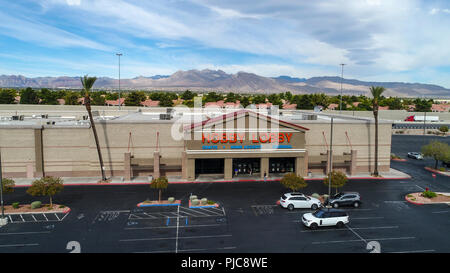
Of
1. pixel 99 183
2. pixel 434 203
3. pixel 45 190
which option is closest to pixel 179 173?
pixel 99 183

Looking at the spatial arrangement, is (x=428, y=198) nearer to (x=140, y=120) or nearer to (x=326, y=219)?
(x=326, y=219)

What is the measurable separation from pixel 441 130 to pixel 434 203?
3200 inches

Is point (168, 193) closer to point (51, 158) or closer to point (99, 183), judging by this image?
point (99, 183)

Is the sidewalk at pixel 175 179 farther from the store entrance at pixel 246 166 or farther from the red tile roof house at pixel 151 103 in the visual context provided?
the red tile roof house at pixel 151 103

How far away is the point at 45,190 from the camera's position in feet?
106

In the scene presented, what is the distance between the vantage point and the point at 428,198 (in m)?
37.2

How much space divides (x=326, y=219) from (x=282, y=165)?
2064cm

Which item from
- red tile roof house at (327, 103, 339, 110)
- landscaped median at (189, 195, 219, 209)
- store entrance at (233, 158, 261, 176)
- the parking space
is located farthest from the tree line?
the parking space

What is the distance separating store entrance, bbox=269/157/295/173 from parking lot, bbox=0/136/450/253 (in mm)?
8546

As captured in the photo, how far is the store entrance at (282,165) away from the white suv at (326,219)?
19.9 metres

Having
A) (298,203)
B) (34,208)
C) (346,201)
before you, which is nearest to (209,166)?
(298,203)

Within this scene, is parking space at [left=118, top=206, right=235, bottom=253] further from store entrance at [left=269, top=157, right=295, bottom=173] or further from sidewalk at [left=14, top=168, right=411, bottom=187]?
store entrance at [left=269, top=157, right=295, bottom=173]

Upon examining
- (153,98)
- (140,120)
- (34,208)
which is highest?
(153,98)

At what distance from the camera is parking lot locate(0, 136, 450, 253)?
24.5m
